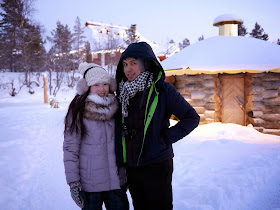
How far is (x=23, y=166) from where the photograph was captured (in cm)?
451

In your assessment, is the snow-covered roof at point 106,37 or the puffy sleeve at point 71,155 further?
the snow-covered roof at point 106,37

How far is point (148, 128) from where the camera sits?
1.84 m

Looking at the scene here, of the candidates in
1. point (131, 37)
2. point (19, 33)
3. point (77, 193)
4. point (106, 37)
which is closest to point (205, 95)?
point (77, 193)

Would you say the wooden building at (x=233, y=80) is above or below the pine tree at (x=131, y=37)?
below

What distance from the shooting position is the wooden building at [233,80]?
281 inches

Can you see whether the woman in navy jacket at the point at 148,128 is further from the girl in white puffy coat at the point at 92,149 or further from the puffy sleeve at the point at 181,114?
the girl in white puffy coat at the point at 92,149

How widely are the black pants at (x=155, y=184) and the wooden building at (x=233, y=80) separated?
19.4ft

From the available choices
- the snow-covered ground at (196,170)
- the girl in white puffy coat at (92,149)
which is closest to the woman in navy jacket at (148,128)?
the girl in white puffy coat at (92,149)

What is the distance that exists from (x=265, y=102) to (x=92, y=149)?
23.7 feet

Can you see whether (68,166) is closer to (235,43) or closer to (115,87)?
(115,87)

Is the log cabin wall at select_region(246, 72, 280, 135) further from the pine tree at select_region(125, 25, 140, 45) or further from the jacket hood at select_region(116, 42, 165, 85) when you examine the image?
the pine tree at select_region(125, 25, 140, 45)

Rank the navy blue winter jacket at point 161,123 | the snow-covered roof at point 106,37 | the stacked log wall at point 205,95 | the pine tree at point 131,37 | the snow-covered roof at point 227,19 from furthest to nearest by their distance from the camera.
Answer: the snow-covered roof at point 106,37, the pine tree at point 131,37, the snow-covered roof at point 227,19, the stacked log wall at point 205,95, the navy blue winter jacket at point 161,123

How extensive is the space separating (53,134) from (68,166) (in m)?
5.49

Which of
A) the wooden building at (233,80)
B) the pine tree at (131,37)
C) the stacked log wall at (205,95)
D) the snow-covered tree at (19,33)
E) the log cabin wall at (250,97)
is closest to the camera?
the wooden building at (233,80)
